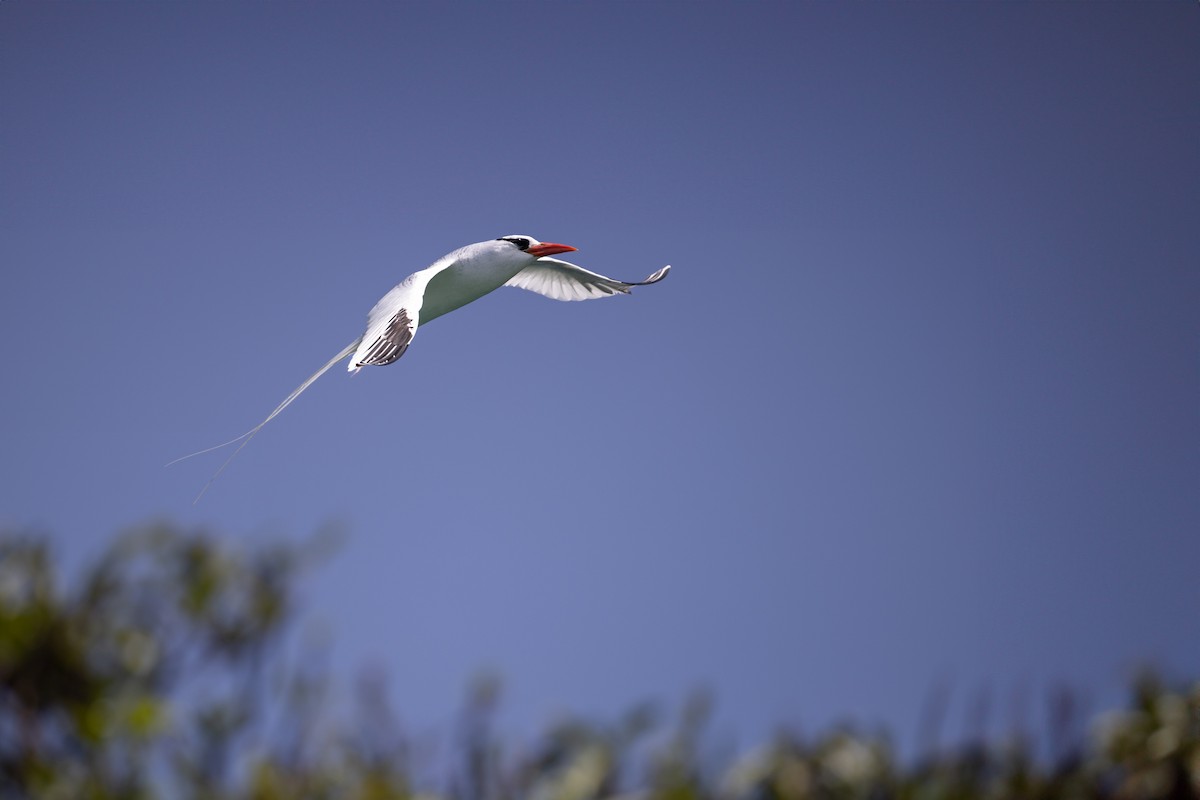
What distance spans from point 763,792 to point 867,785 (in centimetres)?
73

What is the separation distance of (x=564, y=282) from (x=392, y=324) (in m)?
4.74

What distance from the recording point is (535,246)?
10.8m

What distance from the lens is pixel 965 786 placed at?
6.39m

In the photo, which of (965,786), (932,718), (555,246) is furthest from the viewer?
(555,246)

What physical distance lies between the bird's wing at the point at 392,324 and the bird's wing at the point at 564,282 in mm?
2833

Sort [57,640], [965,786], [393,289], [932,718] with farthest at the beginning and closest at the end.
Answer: [393,289] → [57,640] → [965,786] → [932,718]

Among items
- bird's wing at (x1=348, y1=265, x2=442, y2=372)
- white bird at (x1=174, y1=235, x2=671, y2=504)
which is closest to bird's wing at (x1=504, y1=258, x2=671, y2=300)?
white bird at (x1=174, y1=235, x2=671, y2=504)

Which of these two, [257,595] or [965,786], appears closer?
[965,786]

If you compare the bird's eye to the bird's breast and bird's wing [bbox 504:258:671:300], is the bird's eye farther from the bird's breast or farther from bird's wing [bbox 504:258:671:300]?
bird's wing [bbox 504:258:671:300]

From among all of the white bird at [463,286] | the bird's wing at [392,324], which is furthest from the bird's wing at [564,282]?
the bird's wing at [392,324]

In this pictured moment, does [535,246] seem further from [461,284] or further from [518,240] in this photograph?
[461,284]

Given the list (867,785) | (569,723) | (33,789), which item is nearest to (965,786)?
(867,785)

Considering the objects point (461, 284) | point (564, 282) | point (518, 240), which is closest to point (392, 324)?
point (461, 284)

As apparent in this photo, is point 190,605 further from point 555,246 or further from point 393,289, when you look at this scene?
point 555,246
